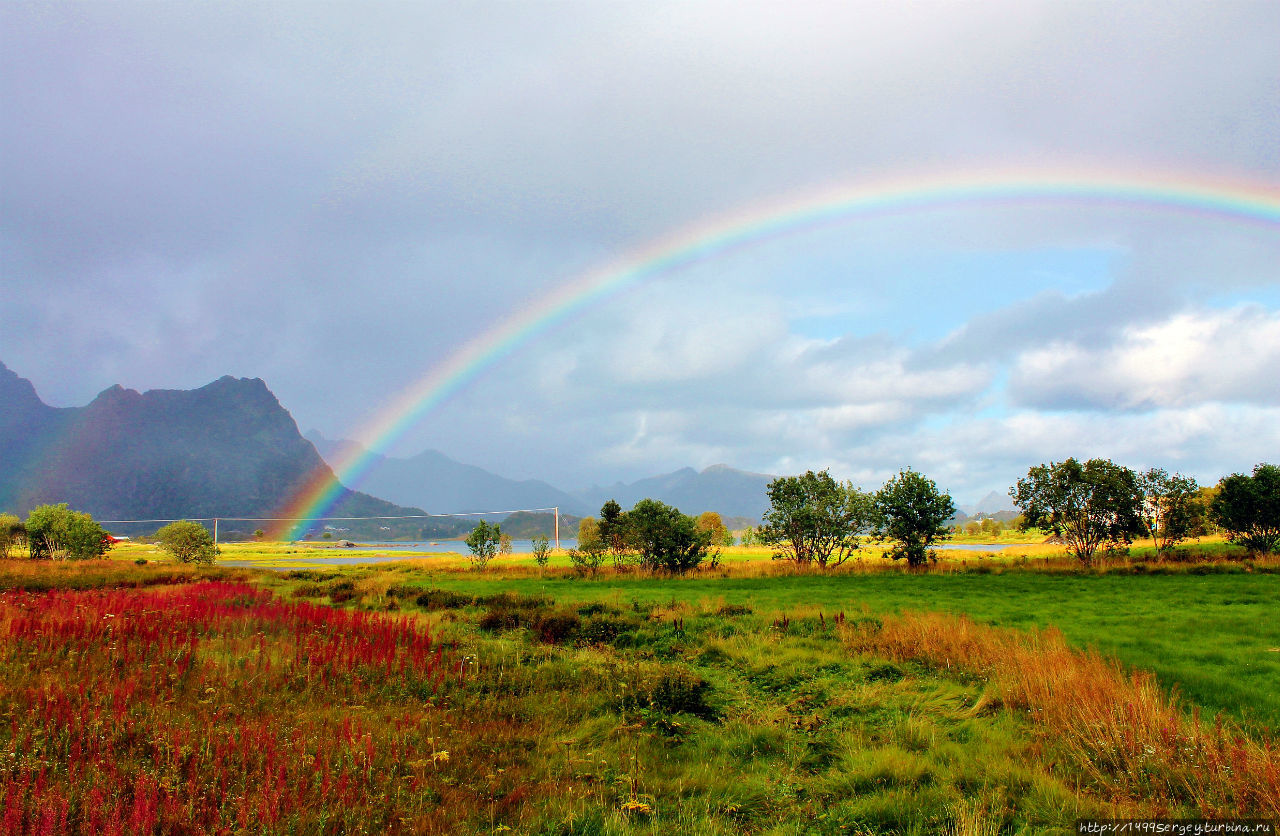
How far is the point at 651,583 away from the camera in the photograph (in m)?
35.6

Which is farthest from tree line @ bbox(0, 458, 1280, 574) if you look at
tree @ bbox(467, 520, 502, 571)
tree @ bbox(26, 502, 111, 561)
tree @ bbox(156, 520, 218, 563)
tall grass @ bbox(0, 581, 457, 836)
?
tree @ bbox(26, 502, 111, 561)

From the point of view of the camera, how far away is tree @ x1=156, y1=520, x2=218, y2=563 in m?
54.0

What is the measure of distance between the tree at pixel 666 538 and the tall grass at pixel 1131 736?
2957cm

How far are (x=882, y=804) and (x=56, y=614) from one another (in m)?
17.9

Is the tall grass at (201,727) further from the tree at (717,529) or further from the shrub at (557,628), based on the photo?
the tree at (717,529)

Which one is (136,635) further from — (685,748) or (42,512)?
(42,512)

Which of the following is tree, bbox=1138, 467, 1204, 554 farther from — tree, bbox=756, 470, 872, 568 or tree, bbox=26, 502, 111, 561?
tree, bbox=26, 502, 111, 561

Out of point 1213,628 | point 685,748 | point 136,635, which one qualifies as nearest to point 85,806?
point 685,748

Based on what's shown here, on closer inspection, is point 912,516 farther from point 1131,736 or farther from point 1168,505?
point 1131,736

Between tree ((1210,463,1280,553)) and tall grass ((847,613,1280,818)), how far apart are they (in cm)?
4000

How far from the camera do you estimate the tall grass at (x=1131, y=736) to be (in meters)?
6.07

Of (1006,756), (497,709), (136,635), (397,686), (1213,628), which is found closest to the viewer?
(1006,756)

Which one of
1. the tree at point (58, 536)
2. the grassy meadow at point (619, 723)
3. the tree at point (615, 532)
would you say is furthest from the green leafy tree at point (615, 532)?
the tree at point (58, 536)

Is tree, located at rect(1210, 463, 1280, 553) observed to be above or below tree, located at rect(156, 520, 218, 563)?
above
